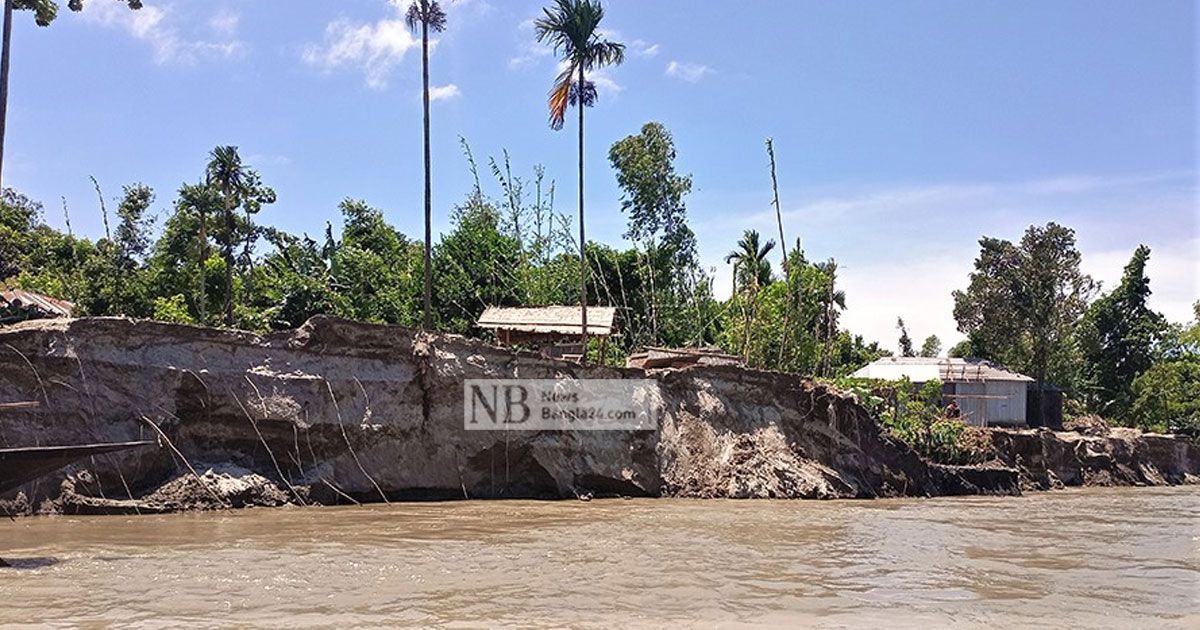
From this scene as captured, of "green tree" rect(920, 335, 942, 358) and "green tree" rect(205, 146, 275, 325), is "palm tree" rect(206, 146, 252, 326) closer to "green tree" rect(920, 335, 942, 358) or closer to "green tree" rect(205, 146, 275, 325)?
"green tree" rect(205, 146, 275, 325)

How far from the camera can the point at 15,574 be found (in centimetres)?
779

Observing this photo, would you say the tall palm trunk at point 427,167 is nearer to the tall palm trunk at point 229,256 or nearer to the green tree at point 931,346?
the tall palm trunk at point 229,256

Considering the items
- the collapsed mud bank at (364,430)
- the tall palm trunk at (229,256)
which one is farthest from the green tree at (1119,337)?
the tall palm trunk at (229,256)

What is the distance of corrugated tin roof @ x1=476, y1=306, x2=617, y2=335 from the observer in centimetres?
1992

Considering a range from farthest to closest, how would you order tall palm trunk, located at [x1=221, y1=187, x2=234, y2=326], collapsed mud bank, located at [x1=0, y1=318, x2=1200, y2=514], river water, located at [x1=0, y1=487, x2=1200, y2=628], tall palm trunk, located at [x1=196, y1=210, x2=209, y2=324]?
tall palm trunk, located at [x1=196, y1=210, x2=209, y2=324] → tall palm trunk, located at [x1=221, y1=187, x2=234, y2=326] → collapsed mud bank, located at [x1=0, y1=318, x2=1200, y2=514] → river water, located at [x1=0, y1=487, x2=1200, y2=628]

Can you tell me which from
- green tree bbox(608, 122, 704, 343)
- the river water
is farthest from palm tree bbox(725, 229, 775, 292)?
the river water

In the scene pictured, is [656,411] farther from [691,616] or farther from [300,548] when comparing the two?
[691,616]

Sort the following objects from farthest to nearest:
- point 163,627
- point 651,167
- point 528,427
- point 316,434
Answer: point 651,167 → point 528,427 → point 316,434 → point 163,627

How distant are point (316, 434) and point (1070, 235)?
1061 inches

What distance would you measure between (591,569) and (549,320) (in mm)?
11837

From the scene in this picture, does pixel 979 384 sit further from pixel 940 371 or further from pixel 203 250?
pixel 203 250

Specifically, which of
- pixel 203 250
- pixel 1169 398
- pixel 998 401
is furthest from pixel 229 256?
pixel 1169 398

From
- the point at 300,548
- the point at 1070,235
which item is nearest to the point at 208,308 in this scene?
the point at 300,548

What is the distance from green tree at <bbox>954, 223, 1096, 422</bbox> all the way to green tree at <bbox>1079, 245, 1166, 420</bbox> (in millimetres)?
2280
